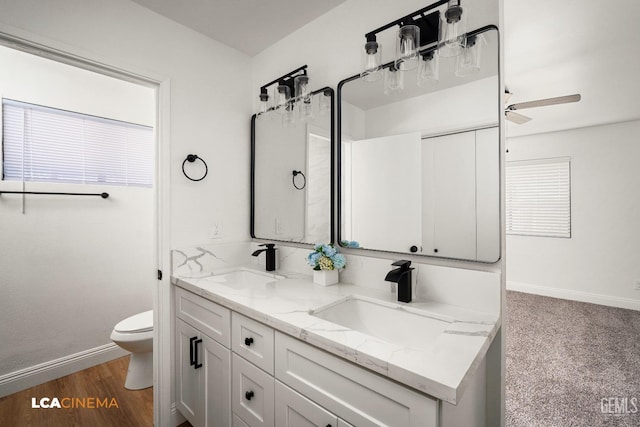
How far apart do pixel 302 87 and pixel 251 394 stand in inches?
63.5

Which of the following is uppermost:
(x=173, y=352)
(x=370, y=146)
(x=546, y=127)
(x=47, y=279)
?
(x=546, y=127)

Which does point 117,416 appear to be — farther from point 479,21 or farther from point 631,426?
point 631,426

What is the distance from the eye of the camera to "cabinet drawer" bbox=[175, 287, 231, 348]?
1.39 m

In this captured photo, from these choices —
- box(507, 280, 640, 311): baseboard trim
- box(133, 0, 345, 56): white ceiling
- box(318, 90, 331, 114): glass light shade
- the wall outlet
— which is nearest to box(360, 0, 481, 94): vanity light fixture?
box(318, 90, 331, 114): glass light shade

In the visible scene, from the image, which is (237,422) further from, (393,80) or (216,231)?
(393,80)

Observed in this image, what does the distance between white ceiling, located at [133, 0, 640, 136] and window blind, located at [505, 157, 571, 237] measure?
4.35 ft

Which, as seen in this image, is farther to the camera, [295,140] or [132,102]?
[132,102]

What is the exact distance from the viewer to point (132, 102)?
8.51 ft

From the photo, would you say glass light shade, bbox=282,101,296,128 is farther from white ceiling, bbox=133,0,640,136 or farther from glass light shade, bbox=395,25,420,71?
glass light shade, bbox=395,25,420,71

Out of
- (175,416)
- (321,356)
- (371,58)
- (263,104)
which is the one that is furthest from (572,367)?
(263,104)

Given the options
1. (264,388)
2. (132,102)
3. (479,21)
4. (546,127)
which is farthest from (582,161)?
(132,102)

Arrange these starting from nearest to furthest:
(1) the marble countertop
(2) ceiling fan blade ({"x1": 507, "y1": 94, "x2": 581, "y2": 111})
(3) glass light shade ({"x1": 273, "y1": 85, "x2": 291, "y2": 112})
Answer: (1) the marble countertop, (3) glass light shade ({"x1": 273, "y1": 85, "x2": 291, "y2": 112}), (2) ceiling fan blade ({"x1": 507, "y1": 94, "x2": 581, "y2": 111})

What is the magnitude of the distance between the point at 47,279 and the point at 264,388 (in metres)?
2.08

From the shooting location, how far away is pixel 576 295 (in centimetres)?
441
